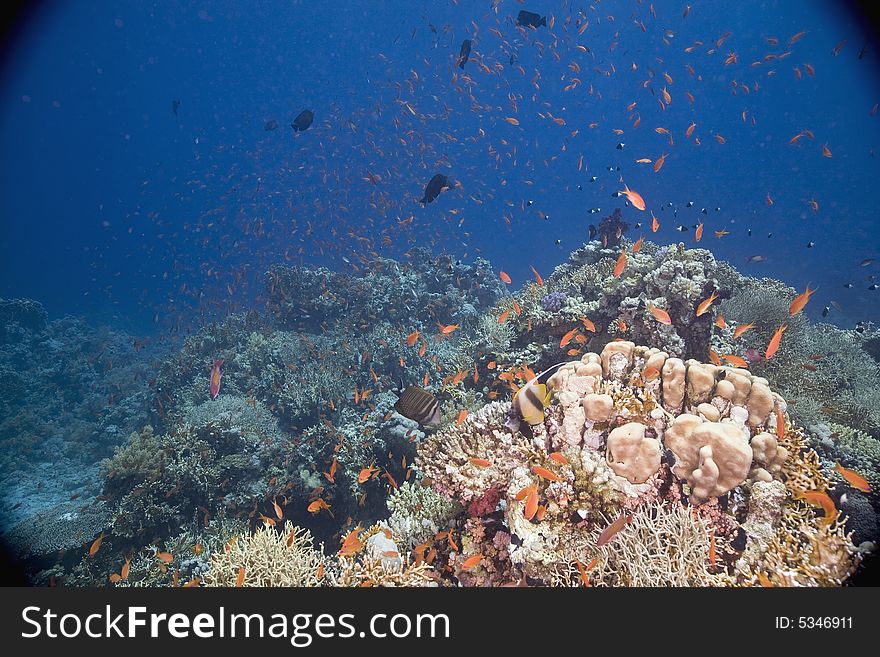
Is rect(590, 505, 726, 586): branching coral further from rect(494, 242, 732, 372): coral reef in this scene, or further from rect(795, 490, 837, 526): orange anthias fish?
rect(494, 242, 732, 372): coral reef

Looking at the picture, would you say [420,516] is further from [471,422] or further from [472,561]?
[471,422]

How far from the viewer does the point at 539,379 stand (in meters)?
4.36

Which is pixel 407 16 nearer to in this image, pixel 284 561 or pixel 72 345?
pixel 72 345

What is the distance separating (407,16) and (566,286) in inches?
3388

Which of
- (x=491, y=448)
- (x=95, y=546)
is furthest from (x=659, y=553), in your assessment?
(x=95, y=546)

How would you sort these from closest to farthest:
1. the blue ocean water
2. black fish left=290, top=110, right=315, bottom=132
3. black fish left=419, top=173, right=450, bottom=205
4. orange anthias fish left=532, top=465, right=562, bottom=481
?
orange anthias fish left=532, top=465, right=562, bottom=481
black fish left=419, top=173, right=450, bottom=205
black fish left=290, top=110, right=315, bottom=132
the blue ocean water

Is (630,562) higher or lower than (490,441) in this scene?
lower

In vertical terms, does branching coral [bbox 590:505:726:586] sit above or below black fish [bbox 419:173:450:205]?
below

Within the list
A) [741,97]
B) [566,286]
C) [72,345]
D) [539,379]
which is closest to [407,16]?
[741,97]

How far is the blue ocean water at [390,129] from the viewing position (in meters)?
58.9

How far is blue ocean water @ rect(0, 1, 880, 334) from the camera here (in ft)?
193

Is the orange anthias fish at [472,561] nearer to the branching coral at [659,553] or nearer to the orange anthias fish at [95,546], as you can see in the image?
the branching coral at [659,553]

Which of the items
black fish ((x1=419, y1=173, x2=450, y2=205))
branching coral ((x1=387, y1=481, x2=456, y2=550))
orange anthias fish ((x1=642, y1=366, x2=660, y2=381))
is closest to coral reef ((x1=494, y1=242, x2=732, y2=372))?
orange anthias fish ((x1=642, y1=366, x2=660, y2=381))

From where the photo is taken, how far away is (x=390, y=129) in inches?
3826
